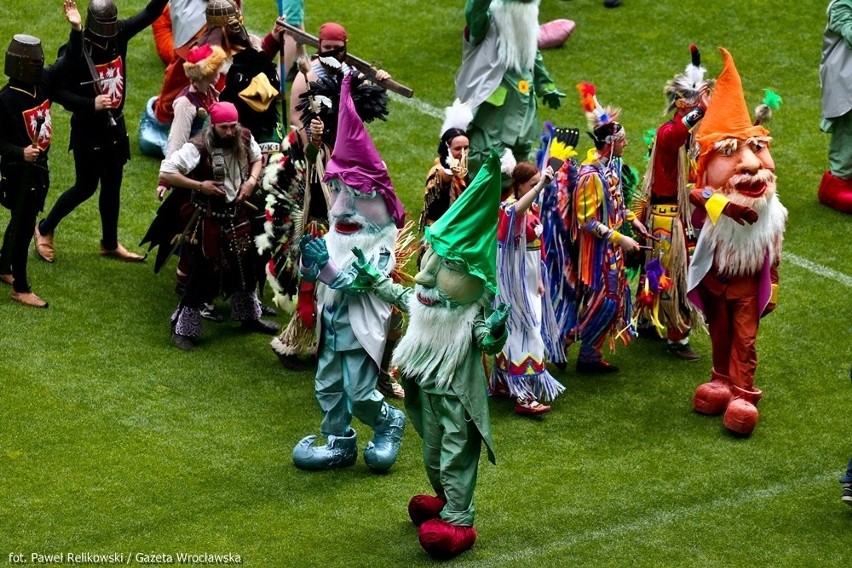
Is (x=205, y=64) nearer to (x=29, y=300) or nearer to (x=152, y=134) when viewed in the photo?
(x=29, y=300)

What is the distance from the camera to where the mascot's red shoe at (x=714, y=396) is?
943 centimetres

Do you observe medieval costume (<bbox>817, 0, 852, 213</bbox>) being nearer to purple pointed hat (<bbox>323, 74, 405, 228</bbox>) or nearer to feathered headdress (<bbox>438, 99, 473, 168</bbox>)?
feathered headdress (<bbox>438, 99, 473, 168</bbox>)

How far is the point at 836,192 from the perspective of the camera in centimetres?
1237

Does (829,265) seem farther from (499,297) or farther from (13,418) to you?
(13,418)

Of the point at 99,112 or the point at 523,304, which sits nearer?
the point at 523,304

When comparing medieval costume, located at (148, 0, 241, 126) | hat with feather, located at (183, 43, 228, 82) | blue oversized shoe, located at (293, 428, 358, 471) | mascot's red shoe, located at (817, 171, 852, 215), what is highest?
hat with feather, located at (183, 43, 228, 82)

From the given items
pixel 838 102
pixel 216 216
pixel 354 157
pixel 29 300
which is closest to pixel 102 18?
pixel 216 216

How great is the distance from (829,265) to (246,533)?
5.54 metres

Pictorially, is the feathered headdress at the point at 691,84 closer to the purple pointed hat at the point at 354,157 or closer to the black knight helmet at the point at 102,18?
the purple pointed hat at the point at 354,157

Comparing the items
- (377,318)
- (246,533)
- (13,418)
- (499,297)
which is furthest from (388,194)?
(13,418)

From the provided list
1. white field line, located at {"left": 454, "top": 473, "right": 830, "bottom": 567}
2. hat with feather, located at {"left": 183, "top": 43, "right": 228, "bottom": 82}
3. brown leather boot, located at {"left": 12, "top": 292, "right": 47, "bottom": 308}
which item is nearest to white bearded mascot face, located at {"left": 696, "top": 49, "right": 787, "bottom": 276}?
white field line, located at {"left": 454, "top": 473, "right": 830, "bottom": 567}

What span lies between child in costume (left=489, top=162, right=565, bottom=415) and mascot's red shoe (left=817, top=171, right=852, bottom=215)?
3.83m

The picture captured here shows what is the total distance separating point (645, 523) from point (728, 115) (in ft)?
8.16

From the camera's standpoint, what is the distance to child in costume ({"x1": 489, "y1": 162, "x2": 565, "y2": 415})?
9.32 meters
